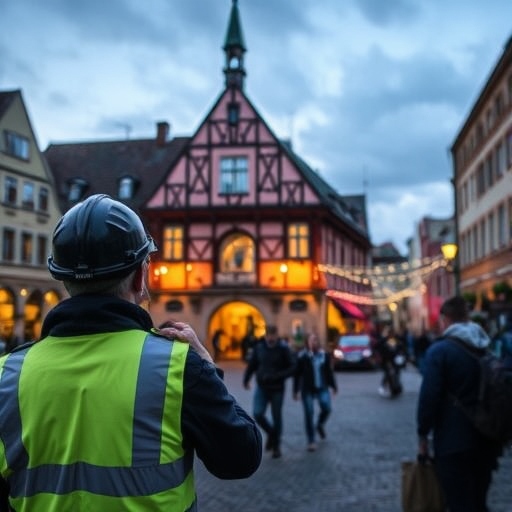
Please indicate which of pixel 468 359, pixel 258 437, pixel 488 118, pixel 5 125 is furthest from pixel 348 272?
pixel 258 437

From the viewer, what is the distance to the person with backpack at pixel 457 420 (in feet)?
17.2

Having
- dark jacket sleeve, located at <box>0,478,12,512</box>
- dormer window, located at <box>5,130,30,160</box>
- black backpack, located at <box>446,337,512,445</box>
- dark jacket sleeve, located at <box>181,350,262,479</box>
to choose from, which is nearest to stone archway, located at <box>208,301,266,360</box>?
dormer window, located at <box>5,130,30,160</box>

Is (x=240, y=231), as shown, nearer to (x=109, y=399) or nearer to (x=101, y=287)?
(x=101, y=287)

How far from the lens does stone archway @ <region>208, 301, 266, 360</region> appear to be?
40312mm

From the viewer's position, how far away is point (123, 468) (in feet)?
6.46

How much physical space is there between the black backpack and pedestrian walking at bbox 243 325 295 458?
6040 millimetres

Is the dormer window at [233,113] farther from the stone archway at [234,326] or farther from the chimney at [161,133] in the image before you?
the chimney at [161,133]

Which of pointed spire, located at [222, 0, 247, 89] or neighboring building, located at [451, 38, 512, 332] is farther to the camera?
pointed spire, located at [222, 0, 247, 89]

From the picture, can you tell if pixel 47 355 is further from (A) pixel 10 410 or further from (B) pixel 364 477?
(B) pixel 364 477

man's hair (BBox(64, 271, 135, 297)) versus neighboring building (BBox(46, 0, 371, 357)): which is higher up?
neighboring building (BBox(46, 0, 371, 357))

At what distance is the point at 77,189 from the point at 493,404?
4150 cm

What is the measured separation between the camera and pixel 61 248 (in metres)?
2.21

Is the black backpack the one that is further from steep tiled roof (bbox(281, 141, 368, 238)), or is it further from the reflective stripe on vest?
steep tiled roof (bbox(281, 141, 368, 238))

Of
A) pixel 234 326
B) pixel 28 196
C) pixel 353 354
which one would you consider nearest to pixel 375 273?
pixel 353 354
